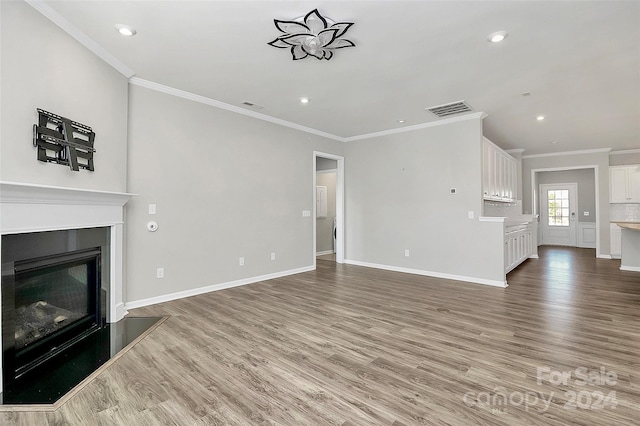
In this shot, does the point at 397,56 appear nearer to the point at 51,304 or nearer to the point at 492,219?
the point at 492,219

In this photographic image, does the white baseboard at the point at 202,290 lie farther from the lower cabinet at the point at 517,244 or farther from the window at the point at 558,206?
the window at the point at 558,206

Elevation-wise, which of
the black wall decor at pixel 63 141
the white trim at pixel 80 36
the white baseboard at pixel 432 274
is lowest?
the white baseboard at pixel 432 274

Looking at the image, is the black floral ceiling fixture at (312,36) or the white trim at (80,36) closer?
the white trim at (80,36)

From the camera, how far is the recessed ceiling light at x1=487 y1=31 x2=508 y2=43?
2768mm

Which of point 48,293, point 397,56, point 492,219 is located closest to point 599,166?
point 492,219

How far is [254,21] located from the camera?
2617mm

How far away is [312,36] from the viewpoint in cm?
272

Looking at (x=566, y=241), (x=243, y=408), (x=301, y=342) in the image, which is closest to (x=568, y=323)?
(x=301, y=342)

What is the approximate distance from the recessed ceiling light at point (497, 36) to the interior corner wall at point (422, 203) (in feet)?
7.75

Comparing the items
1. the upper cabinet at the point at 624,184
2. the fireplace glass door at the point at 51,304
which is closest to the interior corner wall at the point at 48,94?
the fireplace glass door at the point at 51,304

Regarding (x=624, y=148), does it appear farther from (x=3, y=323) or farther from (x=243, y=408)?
(x=3, y=323)

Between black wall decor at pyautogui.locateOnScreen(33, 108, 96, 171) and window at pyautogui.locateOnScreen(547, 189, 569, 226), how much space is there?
1223cm

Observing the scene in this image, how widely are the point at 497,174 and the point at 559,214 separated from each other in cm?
597

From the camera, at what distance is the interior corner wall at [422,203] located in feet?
16.9
